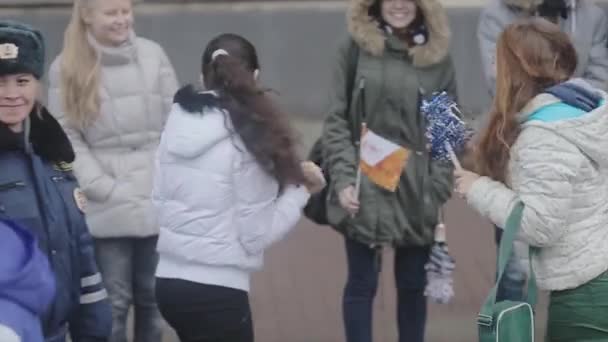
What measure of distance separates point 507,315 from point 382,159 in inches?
66.6

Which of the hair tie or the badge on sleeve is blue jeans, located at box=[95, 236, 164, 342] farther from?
the badge on sleeve

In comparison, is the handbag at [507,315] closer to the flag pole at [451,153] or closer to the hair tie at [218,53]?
the flag pole at [451,153]

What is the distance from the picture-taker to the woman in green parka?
18.9 ft

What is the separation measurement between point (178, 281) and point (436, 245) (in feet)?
4.90

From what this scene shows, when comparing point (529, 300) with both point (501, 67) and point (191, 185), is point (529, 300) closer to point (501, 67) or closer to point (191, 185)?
point (501, 67)

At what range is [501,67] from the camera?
433cm

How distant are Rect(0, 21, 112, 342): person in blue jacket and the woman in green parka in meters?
1.83

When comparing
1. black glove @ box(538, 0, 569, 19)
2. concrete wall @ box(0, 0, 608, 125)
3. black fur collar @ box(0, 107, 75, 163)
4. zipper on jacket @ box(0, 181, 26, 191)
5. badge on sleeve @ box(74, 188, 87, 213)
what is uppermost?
black fur collar @ box(0, 107, 75, 163)

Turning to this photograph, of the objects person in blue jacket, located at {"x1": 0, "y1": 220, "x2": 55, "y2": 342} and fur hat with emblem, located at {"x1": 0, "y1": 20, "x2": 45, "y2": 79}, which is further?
fur hat with emblem, located at {"x1": 0, "y1": 20, "x2": 45, "y2": 79}

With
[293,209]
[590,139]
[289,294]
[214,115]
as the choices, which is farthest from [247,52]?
[289,294]

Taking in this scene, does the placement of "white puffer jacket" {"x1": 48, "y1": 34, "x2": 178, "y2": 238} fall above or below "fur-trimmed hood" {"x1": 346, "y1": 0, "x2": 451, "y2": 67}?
below

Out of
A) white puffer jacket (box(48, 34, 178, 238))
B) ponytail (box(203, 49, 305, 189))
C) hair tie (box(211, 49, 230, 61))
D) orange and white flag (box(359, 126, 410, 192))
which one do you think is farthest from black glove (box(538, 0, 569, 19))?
hair tie (box(211, 49, 230, 61))

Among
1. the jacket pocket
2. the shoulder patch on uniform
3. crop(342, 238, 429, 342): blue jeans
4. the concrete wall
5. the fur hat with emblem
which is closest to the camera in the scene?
the jacket pocket

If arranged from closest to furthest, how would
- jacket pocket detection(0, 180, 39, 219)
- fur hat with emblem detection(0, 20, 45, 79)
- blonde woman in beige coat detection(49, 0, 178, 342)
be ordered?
jacket pocket detection(0, 180, 39, 219), fur hat with emblem detection(0, 20, 45, 79), blonde woman in beige coat detection(49, 0, 178, 342)
